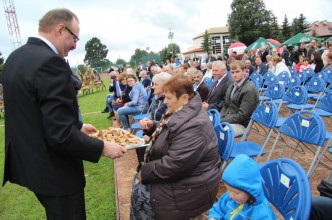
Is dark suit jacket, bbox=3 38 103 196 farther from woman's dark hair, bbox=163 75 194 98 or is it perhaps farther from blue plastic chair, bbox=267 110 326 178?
blue plastic chair, bbox=267 110 326 178

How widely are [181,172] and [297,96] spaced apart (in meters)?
4.11

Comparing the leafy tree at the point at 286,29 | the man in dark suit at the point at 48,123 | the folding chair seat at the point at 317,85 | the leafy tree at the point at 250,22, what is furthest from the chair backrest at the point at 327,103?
the leafy tree at the point at 250,22

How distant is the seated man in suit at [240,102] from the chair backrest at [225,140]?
1.09 metres

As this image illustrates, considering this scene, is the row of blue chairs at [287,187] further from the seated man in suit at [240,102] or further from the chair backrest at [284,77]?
the chair backrest at [284,77]

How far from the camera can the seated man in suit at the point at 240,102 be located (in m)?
4.07

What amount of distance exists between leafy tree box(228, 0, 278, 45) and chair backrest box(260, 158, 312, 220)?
5298cm

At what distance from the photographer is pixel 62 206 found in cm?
182

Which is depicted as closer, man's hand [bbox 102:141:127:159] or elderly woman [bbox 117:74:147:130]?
man's hand [bbox 102:141:127:159]

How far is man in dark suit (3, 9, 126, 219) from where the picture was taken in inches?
62.8

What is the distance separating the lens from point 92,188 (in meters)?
4.21

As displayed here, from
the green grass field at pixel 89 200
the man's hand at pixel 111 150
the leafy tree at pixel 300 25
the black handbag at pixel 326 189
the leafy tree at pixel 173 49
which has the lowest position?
the green grass field at pixel 89 200

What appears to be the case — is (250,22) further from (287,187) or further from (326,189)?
(287,187)

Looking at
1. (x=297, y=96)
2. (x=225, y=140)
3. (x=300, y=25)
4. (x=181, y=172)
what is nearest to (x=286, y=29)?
(x=300, y=25)

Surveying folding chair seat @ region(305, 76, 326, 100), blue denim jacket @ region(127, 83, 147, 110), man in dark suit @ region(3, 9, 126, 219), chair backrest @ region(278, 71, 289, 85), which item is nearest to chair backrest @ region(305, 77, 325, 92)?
folding chair seat @ region(305, 76, 326, 100)
